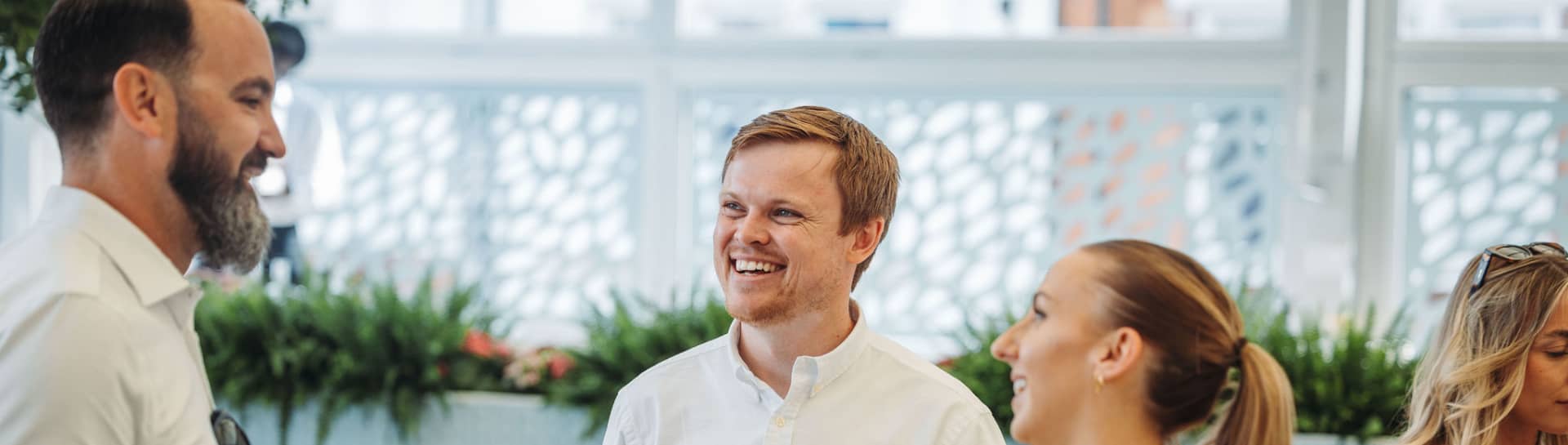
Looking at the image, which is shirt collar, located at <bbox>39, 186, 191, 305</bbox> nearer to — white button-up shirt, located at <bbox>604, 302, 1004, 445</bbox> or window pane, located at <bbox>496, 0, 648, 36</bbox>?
white button-up shirt, located at <bbox>604, 302, 1004, 445</bbox>

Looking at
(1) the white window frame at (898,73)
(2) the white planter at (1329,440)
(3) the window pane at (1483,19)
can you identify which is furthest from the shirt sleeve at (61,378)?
(3) the window pane at (1483,19)

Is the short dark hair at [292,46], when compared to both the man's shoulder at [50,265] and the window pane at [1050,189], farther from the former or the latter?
the man's shoulder at [50,265]

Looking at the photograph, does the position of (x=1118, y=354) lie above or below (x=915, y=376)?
above

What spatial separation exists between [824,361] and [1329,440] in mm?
2336

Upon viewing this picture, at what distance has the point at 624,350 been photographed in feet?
13.9

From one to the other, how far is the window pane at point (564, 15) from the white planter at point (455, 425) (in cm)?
211

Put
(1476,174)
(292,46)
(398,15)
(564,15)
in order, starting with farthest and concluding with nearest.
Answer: (398,15), (564,15), (1476,174), (292,46)

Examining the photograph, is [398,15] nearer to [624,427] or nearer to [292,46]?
[292,46]

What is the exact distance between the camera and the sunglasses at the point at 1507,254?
7.32 feet

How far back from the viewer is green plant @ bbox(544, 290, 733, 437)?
165 inches

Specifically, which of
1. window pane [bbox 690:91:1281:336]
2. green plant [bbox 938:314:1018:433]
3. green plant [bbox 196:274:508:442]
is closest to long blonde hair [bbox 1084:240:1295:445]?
green plant [bbox 938:314:1018:433]

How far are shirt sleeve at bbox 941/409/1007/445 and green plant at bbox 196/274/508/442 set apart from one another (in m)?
2.48

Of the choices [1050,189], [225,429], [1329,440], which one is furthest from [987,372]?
[225,429]

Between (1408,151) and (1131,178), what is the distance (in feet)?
3.29
